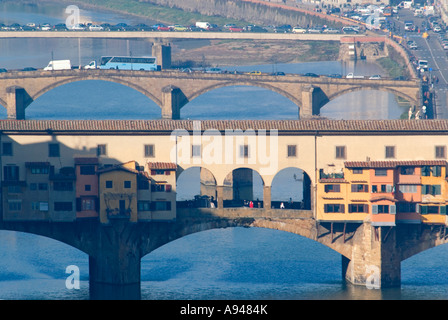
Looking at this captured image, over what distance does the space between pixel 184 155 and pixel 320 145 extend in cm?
1002

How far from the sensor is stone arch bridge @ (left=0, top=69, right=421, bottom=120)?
16838 cm

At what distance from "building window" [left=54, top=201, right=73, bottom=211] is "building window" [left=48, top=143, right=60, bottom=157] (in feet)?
12.0

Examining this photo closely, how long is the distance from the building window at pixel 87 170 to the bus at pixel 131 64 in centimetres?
8572

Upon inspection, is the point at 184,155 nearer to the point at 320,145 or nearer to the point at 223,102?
the point at 320,145

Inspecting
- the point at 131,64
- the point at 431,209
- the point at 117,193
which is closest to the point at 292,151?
the point at 431,209

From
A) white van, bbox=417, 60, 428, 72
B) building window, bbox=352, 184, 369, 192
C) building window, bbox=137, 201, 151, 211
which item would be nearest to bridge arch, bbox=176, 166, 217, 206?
building window, bbox=137, 201, 151, 211

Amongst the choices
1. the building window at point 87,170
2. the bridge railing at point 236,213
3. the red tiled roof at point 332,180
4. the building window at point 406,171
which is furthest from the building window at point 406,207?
the building window at point 87,170

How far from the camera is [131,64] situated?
592 ft

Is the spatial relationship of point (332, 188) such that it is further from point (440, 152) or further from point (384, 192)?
point (440, 152)

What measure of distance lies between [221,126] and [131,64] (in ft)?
281

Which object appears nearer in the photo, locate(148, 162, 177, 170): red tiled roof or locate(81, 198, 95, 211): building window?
locate(81, 198, 95, 211): building window

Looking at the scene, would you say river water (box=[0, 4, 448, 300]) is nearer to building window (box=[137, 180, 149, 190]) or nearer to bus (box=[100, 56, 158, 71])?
building window (box=[137, 180, 149, 190])

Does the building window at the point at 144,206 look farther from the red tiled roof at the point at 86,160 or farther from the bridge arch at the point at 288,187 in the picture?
the bridge arch at the point at 288,187

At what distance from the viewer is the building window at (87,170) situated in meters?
95.0
